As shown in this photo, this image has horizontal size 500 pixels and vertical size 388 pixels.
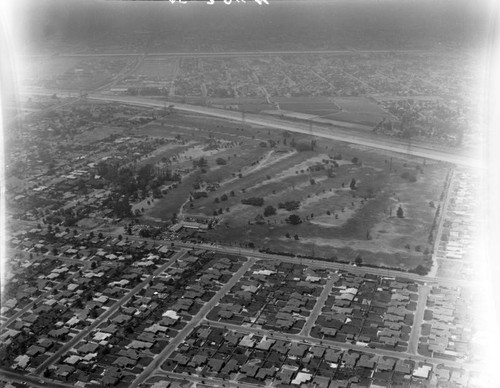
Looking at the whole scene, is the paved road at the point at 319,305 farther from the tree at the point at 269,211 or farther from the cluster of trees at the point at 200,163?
the cluster of trees at the point at 200,163

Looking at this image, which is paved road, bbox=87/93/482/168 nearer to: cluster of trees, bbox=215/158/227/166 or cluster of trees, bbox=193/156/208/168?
cluster of trees, bbox=215/158/227/166

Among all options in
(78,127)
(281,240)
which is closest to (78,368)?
(281,240)

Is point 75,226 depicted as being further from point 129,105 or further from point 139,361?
point 129,105

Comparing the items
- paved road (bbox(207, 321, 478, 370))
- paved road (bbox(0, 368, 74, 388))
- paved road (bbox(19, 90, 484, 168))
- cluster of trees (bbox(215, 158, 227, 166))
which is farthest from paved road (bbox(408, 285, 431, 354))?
cluster of trees (bbox(215, 158, 227, 166))

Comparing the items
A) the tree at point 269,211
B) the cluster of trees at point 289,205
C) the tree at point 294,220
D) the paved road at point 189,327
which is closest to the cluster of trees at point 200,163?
the cluster of trees at point 289,205

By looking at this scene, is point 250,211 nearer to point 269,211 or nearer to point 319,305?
point 269,211
